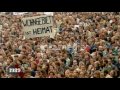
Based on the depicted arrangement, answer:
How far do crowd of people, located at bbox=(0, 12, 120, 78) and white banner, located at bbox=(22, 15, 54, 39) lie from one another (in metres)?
0.10

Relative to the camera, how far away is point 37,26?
27.8 ft

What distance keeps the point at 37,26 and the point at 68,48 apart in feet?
2.91

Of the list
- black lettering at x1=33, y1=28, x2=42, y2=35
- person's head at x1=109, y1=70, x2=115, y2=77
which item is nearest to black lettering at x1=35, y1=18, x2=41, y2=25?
black lettering at x1=33, y1=28, x2=42, y2=35

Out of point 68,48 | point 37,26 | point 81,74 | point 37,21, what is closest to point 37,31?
point 37,26

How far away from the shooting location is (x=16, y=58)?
27.2 feet

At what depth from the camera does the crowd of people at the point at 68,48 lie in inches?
320

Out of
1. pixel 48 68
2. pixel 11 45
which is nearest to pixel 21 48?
pixel 11 45

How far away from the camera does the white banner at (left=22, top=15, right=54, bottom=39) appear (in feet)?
27.6

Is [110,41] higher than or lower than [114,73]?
higher

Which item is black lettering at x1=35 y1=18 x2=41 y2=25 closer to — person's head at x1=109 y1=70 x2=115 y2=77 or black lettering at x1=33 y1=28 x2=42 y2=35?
black lettering at x1=33 y1=28 x2=42 y2=35

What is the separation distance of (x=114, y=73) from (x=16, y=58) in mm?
2209
